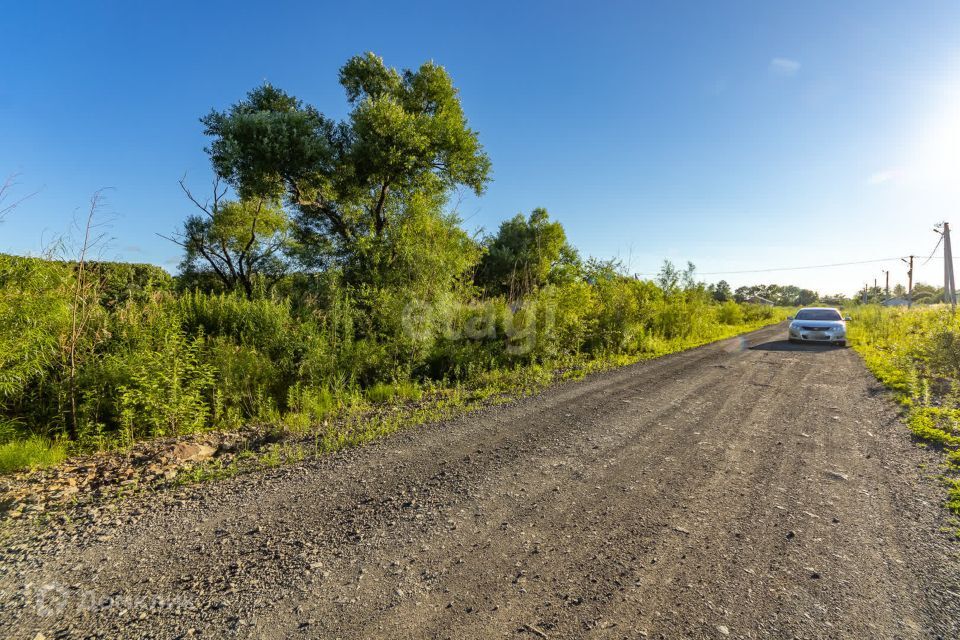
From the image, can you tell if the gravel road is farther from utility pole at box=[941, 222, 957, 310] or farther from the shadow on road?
utility pole at box=[941, 222, 957, 310]

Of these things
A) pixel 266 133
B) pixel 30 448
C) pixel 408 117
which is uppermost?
pixel 408 117

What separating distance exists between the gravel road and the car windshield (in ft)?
43.8

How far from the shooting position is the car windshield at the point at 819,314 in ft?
49.6

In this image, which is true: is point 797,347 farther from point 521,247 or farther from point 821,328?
point 521,247

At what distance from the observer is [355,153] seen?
1331cm

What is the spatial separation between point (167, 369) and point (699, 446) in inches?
271

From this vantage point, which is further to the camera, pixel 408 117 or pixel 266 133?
pixel 408 117

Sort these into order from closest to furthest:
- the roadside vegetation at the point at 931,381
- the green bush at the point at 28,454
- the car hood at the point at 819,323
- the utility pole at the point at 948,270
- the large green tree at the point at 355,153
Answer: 1. the green bush at the point at 28,454
2. the roadside vegetation at the point at 931,381
3. the large green tree at the point at 355,153
4. the car hood at the point at 819,323
5. the utility pole at the point at 948,270

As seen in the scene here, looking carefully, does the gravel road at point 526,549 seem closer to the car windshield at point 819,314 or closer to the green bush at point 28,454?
the green bush at point 28,454

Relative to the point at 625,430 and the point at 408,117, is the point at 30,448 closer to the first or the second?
the point at 625,430

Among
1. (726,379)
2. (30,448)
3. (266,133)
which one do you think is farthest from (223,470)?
(266,133)

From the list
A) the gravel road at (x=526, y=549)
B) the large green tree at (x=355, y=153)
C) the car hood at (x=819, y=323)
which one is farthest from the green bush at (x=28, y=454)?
the car hood at (x=819, y=323)

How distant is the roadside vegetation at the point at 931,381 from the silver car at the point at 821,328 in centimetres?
76

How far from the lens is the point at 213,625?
2072 millimetres
